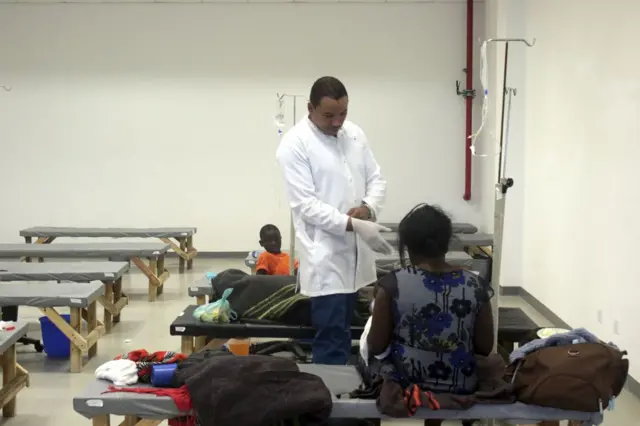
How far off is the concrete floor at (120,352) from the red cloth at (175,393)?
2.92 ft

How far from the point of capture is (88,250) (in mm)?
5367

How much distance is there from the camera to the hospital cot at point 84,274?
4.29 m

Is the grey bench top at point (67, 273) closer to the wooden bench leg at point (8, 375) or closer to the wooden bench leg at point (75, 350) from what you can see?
the wooden bench leg at point (75, 350)

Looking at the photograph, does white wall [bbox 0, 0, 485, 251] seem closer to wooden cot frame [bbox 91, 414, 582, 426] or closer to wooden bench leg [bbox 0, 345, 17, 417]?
wooden bench leg [bbox 0, 345, 17, 417]

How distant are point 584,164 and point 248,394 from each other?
111 inches

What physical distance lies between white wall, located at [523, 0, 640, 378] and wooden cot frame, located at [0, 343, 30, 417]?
288 centimetres

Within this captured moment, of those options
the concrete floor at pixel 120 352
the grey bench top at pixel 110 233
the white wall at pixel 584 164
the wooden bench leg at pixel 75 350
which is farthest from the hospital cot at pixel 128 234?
the white wall at pixel 584 164

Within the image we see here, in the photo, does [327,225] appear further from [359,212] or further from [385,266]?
[385,266]

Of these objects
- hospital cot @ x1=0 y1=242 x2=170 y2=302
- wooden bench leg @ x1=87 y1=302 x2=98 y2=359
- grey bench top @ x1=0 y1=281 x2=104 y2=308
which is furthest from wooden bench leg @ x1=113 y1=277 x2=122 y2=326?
grey bench top @ x1=0 y1=281 x2=104 y2=308

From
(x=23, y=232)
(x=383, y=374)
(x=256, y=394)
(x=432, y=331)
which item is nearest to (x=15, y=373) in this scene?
(x=256, y=394)

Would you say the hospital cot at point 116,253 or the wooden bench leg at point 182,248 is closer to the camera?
the hospital cot at point 116,253

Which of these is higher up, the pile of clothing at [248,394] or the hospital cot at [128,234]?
the pile of clothing at [248,394]

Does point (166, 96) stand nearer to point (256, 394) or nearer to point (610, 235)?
point (610, 235)

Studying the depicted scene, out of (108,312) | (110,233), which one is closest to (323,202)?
(108,312)
